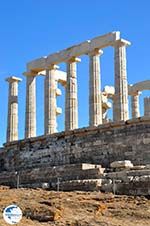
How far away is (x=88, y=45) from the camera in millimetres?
42125

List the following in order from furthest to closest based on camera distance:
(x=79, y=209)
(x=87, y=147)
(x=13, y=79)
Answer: (x=13, y=79)
(x=87, y=147)
(x=79, y=209)

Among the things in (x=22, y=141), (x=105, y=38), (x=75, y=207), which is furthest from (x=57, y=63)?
(x=75, y=207)

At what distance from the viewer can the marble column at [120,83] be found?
130 ft

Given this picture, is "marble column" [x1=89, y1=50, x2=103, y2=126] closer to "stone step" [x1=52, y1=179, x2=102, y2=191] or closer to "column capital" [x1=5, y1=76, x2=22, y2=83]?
"column capital" [x1=5, y1=76, x2=22, y2=83]

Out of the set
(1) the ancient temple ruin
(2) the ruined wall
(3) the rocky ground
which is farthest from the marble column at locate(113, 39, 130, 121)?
(3) the rocky ground

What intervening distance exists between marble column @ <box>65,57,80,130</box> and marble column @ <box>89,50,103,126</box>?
6.65 ft

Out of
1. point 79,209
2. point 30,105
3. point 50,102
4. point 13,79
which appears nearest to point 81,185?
point 79,209

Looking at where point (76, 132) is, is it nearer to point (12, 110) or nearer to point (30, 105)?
point (30, 105)

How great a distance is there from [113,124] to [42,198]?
12810 mm

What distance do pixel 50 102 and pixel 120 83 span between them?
317 inches

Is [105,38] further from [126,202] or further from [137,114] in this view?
[126,202]

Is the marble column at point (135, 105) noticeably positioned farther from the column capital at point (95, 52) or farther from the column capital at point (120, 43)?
the column capital at point (120, 43)

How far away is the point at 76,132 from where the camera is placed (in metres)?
35.7

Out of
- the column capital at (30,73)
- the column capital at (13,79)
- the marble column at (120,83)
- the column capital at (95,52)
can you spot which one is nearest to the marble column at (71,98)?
the column capital at (95,52)
